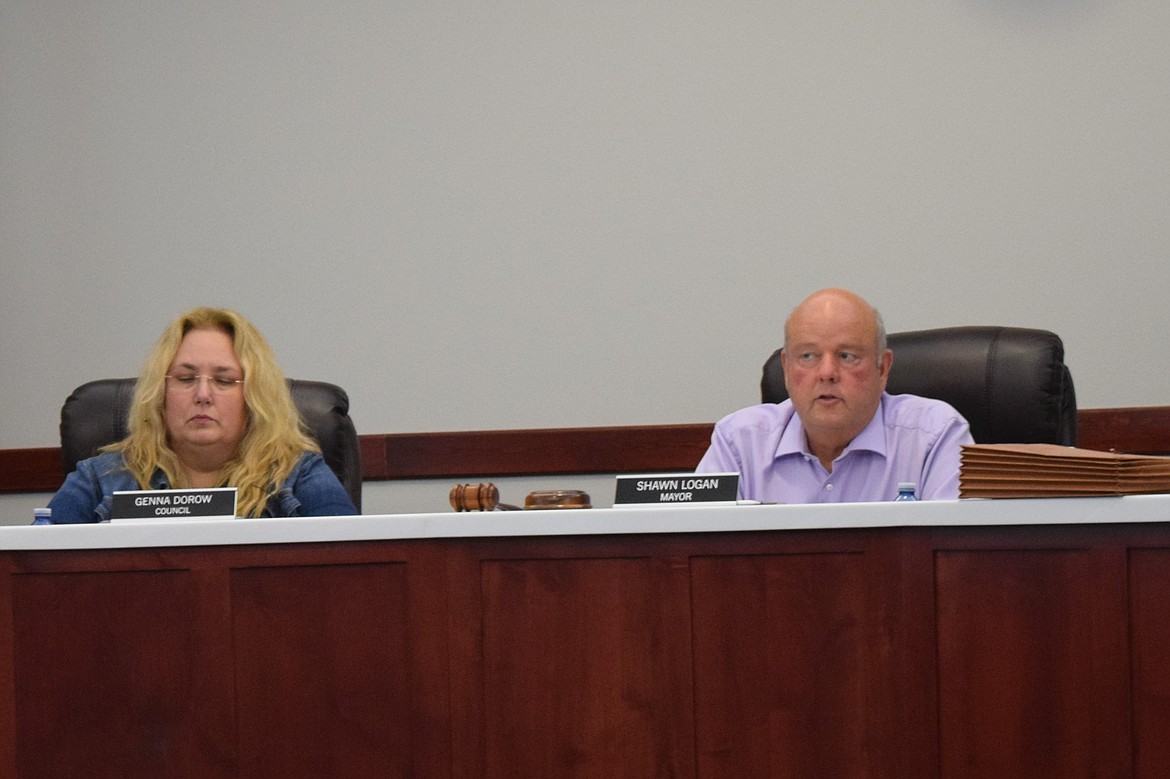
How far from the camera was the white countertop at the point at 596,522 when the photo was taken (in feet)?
5.64

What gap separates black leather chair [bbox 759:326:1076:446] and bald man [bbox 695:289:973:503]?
0.05 m

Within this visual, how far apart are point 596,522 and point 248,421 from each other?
3.85 feet

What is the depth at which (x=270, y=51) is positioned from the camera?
149 inches

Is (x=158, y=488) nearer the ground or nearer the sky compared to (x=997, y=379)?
nearer the ground

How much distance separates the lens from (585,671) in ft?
5.91

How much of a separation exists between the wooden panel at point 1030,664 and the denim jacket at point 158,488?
4.28 feet

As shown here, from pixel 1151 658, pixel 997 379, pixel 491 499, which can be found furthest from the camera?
pixel 997 379

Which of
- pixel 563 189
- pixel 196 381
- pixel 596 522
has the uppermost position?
pixel 563 189

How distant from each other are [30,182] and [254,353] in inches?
60.8

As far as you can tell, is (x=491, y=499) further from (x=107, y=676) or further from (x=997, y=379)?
(x=997, y=379)

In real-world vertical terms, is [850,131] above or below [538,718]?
above

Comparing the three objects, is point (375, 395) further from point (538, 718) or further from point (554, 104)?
point (538, 718)

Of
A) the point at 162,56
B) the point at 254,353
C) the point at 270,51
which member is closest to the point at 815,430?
the point at 254,353

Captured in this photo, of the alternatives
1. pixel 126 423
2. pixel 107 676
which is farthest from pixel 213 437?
pixel 107 676
